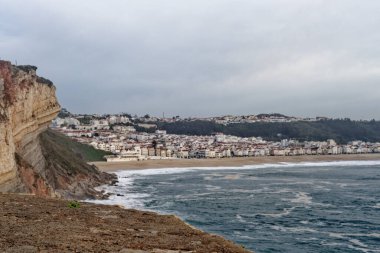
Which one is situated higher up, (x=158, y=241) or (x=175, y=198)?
(x=158, y=241)

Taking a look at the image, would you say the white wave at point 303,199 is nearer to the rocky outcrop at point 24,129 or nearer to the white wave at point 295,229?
the white wave at point 295,229

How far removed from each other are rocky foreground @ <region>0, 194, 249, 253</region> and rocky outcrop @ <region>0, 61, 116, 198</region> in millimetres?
10730

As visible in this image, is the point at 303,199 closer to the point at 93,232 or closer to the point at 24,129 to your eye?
the point at 24,129

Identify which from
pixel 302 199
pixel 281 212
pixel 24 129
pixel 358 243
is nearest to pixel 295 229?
pixel 358 243

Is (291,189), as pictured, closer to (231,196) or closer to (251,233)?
(231,196)

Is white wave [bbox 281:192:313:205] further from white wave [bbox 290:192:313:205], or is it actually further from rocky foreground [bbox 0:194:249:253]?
rocky foreground [bbox 0:194:249:253]

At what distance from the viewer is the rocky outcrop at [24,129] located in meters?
26.0

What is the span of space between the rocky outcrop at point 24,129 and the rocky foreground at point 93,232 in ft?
35.2

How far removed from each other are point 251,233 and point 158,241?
1845 cm

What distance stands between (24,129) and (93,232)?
84.2 feet

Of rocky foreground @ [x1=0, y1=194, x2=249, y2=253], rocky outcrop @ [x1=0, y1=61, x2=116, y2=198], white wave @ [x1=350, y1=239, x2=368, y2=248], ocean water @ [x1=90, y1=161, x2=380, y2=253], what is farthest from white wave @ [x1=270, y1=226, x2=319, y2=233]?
rocky foreground @ [x1=0, y1=194, x2=249, y2=253]

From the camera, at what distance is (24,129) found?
116 ft

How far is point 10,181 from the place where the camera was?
2566 centimetres

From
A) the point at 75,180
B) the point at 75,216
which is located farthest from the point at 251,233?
the point at 75,180
